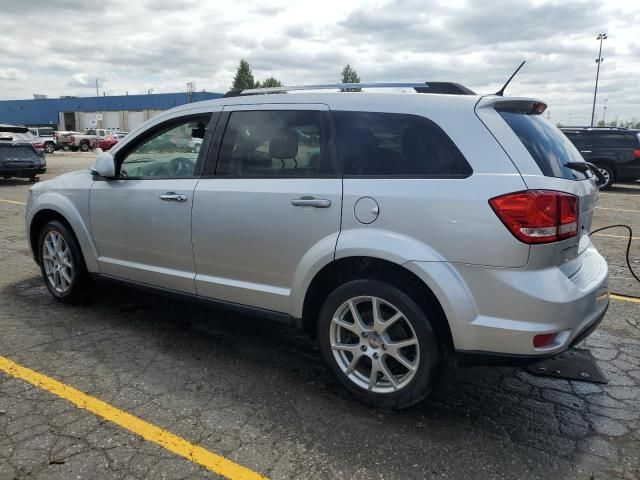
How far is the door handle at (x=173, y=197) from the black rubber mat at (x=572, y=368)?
251 centimetres

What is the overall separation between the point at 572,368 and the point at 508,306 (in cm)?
133

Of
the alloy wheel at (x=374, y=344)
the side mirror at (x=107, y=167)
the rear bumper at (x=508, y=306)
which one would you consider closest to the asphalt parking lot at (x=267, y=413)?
the alloy wheel at (x=374, y=344)

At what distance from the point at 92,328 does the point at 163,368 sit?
1027 millimetres

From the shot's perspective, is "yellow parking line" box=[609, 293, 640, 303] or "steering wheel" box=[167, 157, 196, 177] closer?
"steering wheel" box=[167, 157, 196, 177]

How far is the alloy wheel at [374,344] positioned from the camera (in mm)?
2896

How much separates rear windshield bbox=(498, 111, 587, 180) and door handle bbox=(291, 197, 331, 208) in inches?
41.3

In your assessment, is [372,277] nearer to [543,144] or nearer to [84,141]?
[543,144]

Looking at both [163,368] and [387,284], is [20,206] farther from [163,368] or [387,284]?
[387,284]

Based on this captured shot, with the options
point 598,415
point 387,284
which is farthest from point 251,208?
point 598,415

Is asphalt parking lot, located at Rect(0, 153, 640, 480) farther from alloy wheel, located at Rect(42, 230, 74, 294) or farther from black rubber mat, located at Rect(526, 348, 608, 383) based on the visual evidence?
alloy wheel, located at Rect(42, 230, 74, 294)

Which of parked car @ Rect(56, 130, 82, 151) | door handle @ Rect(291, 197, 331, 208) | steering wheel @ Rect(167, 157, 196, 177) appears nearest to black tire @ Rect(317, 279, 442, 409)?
door handle @ Rect(291, 197, 331, 208)

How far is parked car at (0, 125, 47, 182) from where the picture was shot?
48.6ft

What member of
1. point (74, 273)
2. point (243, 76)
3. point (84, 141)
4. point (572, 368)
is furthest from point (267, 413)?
point (243, 76)

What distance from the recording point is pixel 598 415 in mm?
3021
